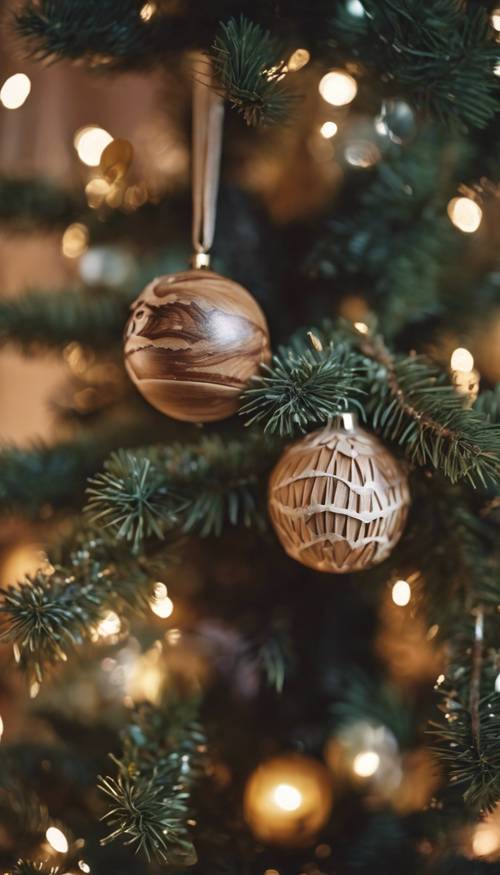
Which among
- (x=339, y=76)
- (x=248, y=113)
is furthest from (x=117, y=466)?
(x=339, y=76)

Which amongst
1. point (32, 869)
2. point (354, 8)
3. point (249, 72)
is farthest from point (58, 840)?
point (354, 8)

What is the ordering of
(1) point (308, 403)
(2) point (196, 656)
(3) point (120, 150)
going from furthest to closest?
(2) point (196, 656)
(3) point (120, 150)
(1) point (308, 403)

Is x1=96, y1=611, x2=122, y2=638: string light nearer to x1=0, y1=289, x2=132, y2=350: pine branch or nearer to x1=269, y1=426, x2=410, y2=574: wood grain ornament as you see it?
x1=269, y1=426, x2=410, y2=574: wood grain ornament

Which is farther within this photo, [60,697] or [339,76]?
[60,697]

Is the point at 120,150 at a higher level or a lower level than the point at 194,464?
higher

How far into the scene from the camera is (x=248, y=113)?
0.38m

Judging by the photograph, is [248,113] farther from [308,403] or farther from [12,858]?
[12,858]

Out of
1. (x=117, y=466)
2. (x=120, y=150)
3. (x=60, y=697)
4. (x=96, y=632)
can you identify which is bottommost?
(x=60, y=697)

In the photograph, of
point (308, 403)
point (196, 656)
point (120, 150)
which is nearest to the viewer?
point (308, 403)

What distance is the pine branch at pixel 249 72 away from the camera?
1.19 ft

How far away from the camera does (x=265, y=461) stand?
1.50ft

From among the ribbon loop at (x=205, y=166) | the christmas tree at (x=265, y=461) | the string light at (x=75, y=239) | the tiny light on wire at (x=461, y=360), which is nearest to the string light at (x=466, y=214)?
the christmas tree at (x=265, y=461)

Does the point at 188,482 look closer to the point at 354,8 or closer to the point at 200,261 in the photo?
the point at 200,261

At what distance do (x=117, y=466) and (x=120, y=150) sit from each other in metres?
0.21
